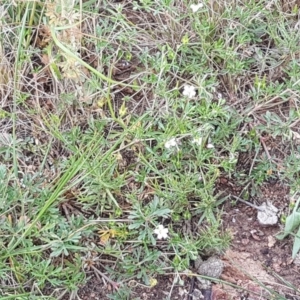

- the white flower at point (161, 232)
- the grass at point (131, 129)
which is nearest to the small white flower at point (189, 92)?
the grass at point (131, 129)

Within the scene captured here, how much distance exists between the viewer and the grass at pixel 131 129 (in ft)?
6.77

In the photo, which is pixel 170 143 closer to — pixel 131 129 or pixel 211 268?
pixel 131 129

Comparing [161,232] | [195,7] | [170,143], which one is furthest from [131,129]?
[195,7]

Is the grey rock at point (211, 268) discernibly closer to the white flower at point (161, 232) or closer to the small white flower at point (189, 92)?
the white flower at point (161, 232)

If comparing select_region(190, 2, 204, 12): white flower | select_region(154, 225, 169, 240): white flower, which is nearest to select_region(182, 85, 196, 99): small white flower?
select_region(190, 2, 204, 12): white flower

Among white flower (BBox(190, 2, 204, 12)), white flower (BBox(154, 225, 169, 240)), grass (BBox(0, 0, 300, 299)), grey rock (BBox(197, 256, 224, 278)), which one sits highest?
white flower (BBox(190, 2, 204, 12))

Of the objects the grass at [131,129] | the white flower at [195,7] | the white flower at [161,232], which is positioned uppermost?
the white flower at [195,7]

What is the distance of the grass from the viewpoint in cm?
206

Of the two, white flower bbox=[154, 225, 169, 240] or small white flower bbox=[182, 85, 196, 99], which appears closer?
white flower bbox=[154, 225, 169, 240]

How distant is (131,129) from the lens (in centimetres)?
218

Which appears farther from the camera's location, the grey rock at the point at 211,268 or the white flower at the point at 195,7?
the white flower at the point at 195,7

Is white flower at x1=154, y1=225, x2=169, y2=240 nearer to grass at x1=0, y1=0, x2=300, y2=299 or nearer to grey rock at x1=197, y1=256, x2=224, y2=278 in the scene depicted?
grass at x1=0, y1=0, x2=300, y2=299

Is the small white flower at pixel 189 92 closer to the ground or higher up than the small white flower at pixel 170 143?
higher up

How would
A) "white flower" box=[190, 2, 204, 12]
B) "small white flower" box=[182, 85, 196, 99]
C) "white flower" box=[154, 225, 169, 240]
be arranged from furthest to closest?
"white flower" box=[190, 2, 204, 12]
"small white flower" box=[182, 85, 196, 99]
"white flower" box=[154, 225, 169, 240]
